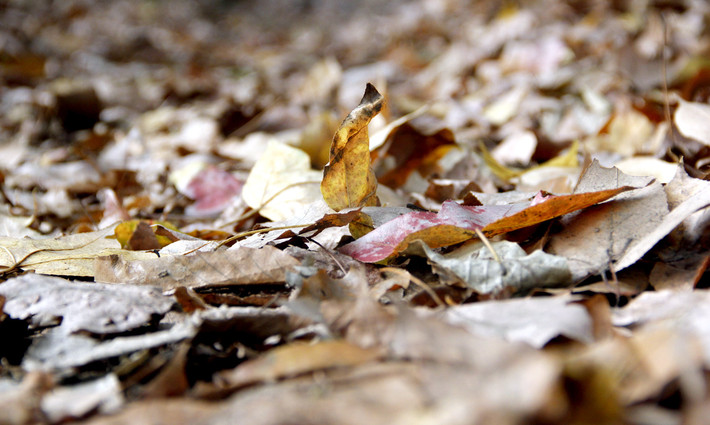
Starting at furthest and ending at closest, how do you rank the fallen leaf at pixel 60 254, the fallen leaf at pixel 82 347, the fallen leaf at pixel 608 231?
the fallen leaf at pixel 60 254, the fallen leaf at pixel 608 231, the fallen leaf at pixel 82 347

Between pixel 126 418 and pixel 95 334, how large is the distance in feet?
0.70

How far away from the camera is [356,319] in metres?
0.54

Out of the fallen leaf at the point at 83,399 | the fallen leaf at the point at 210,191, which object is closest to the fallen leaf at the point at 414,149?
the fallen leaf at the point at 210,191

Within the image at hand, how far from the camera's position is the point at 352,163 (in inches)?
31.8

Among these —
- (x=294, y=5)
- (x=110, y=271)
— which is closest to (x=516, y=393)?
(x=110, y=271)

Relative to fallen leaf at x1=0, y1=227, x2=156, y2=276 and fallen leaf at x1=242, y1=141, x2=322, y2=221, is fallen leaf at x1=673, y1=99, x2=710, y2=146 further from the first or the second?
fallen leaf at x1=0, y1=227, x2=156, y2=276

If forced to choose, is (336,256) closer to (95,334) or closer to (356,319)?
(356,319)

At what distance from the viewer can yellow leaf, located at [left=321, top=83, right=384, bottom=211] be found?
735mm

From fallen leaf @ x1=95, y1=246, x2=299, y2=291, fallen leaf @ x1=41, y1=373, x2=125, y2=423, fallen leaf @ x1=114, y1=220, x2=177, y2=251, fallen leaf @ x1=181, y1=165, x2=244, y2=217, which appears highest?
fallen leaf @ x1=41, y1=373, x2=125, y2=423

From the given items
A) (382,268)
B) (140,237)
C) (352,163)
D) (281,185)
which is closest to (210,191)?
(281,185)

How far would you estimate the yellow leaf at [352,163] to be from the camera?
74 centimetres

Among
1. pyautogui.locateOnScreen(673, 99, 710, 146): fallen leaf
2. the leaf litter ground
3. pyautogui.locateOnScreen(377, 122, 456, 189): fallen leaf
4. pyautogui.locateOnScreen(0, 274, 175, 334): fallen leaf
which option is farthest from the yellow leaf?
pyautogui.locateOnScreen(673, 99, 710, 146): fallen leaf

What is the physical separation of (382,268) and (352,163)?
0.60 feet

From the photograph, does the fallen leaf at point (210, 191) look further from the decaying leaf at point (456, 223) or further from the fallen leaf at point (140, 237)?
the decaying leaf at point (456, 223)
